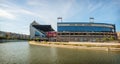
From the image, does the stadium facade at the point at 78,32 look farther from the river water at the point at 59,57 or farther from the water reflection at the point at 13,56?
the river water at the point at 59,57

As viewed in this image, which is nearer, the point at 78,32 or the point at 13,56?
the point at 13,56

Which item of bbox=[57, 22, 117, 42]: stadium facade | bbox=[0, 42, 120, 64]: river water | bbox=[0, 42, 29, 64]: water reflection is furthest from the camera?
bbox=[57, 22, 117, 42]: stadium facade

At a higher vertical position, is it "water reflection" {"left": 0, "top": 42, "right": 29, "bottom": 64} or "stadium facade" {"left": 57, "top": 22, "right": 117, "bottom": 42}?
"stadium facade" {"left": 57, "top": 22, "right": 117, "bottom": 42}

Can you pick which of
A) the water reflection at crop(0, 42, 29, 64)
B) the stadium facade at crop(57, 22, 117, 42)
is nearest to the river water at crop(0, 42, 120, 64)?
the water reflection at crop(0, 42, 29, 64)

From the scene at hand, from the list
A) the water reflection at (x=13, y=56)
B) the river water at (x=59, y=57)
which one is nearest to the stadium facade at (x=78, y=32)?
the water reflection at (x=13, y=56)

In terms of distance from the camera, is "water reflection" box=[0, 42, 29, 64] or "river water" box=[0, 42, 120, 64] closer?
"river water" box=[0, 42, 120, 64]

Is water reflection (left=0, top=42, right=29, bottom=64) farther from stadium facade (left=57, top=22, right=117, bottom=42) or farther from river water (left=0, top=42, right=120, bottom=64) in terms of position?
stadium facade (left=57, top=22, right=117, bottom=42)

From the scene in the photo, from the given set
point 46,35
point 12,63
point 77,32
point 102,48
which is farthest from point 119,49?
point 46,35

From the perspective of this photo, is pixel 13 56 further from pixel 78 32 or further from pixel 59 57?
pixel 78 32

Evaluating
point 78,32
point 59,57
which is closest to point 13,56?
point 59,57

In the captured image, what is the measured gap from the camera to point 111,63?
30688mm

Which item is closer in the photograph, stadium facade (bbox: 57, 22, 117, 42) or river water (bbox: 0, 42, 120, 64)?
river water (bbox: 0, 42, 120, 64)

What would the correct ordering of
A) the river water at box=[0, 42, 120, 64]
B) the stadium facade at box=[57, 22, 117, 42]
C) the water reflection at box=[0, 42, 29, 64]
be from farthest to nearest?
the stadium facade at box=[57, 22, 117, 42], the water reflection at box=[0, 42, 29, 64], the river water at box=[0, 42, 120, 64]

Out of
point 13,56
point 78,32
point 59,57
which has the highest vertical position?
point 78,32
